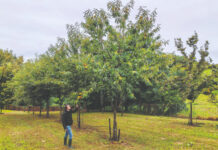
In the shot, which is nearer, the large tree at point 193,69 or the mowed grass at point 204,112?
the large tree at point 193,69

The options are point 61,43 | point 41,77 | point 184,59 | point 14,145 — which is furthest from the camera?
point 41,77

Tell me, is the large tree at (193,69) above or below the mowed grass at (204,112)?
above

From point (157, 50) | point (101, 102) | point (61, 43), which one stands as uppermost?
point (61, 43)

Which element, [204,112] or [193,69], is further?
[204,112]

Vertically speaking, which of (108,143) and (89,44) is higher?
(89,44)

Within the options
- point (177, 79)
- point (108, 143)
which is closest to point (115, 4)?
point (108, 143)

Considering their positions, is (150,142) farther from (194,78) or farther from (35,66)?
(35,66)

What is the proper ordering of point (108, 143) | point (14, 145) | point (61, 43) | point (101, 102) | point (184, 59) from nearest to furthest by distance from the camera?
point (14, 145) < point (108, 143) < point (61, 43) < point (184, 59) < point (101, 102)

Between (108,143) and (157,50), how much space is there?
18.6ft

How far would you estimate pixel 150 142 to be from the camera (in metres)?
10.0

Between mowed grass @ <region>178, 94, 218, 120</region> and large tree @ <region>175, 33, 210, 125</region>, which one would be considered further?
mowed grass @ <region>178, 94, 218, 120</region>

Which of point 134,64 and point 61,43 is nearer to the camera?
point 134,64

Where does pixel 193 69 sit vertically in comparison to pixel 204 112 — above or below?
above

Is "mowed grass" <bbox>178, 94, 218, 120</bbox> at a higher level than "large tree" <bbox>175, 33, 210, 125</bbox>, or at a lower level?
lower
